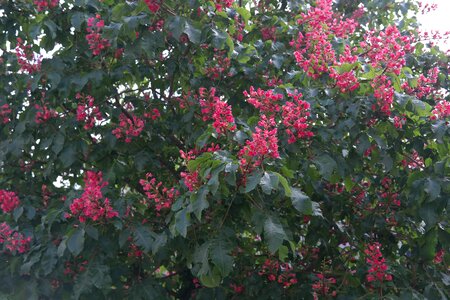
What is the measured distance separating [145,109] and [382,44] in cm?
133

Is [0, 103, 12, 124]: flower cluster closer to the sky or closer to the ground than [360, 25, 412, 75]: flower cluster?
closer to the ground

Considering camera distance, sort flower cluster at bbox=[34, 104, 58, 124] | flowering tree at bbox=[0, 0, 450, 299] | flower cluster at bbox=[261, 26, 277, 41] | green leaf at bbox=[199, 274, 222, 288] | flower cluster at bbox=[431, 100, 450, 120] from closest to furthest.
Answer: green leaf at bbox=[199, 274, 222, 288], flowering tree at bbox=[0, 0, 450, 299], flower cluster at bbox=[431, 100, 450, 120], flower cluster at bbox=[34, 104, 58, 124], flower cluster at bbox=[261, 26, 277, 41]

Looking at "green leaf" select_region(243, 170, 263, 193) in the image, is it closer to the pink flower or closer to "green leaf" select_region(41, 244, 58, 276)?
the pink flower

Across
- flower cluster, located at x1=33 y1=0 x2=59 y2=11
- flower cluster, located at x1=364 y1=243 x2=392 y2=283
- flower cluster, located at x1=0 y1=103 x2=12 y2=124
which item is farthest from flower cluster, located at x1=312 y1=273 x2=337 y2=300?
flower cluster, located at x1=33 y1=0 x2=59 y2=11

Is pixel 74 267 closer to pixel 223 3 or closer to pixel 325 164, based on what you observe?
pixel 325 164

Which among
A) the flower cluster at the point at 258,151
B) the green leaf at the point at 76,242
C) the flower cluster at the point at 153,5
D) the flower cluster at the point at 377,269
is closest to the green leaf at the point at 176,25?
the flower cluster at the point at 153,5

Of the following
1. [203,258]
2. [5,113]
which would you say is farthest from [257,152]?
[5,113]

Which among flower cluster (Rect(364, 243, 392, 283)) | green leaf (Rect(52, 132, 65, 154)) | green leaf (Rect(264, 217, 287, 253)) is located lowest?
flower cluster (Rect(364, 243, 392, 283))

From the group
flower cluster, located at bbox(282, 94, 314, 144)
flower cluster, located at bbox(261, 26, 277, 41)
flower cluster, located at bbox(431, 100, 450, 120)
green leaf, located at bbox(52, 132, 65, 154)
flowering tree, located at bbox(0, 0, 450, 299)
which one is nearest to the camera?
flower cluster, located at bbox(282, 94, 314, 144)

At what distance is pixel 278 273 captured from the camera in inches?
132

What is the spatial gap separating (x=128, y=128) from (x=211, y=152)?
3.03 ft

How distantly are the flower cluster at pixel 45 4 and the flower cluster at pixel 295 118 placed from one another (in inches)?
55.6

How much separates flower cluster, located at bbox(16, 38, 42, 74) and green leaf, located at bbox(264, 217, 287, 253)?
5.43ft

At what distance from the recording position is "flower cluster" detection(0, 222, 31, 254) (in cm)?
300
